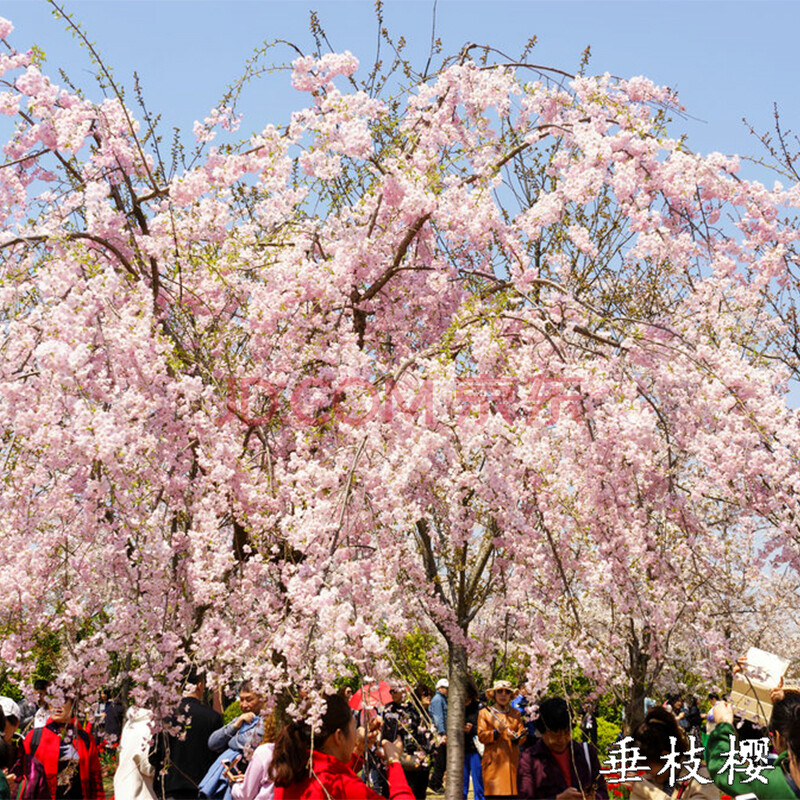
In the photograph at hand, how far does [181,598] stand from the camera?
4.85 metres

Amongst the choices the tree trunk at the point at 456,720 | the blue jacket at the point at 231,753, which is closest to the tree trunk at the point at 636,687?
the tree trunk at the point at 456,720

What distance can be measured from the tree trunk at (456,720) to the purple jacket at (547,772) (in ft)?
8.62

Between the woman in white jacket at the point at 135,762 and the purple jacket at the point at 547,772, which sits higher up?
the woman in white jacket at the point at 135,762

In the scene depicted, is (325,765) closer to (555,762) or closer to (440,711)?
(555,762)

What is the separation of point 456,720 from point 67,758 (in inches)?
136

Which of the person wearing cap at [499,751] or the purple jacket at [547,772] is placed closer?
the purple jacket at [547,772]

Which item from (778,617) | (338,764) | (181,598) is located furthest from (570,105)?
(778,617)

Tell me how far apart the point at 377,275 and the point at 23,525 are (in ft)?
8.02

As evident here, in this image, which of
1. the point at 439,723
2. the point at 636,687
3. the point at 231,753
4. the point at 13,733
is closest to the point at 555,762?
the point at 231,753

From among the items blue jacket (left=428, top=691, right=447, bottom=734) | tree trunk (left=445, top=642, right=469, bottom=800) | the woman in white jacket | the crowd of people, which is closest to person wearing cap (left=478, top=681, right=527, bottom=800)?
the crowd of people

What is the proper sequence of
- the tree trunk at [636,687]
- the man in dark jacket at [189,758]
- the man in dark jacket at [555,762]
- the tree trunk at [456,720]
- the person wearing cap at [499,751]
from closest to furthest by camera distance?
the man in dark jacket at [555,762] < the man in dark jacket at [189,758] < the person wearing cap at [499,751] < the tree trunk at [456,720] < the tree trunk at [636,687]

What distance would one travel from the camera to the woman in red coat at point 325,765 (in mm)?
3145

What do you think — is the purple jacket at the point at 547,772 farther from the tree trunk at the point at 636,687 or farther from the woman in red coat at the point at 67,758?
the tree trunk at the point at 636,687

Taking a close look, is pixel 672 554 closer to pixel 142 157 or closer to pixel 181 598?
pixel 181 598
